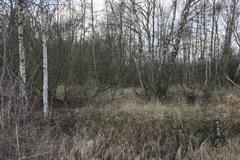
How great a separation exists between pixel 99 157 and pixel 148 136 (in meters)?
1.74

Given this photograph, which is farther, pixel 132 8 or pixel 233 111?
pixel 132 8

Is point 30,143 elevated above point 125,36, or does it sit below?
below

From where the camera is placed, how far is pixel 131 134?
25.2 feet

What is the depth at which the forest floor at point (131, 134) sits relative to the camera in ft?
15.6

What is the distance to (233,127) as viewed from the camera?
809 centimetres

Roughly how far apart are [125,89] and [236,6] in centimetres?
799

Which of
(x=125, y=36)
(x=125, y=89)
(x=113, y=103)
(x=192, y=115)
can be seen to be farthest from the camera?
(x=125, y=36)

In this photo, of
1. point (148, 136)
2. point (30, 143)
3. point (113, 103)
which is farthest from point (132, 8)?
point (30, 143)

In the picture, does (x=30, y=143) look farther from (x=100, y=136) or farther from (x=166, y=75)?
(x=166, y=75)

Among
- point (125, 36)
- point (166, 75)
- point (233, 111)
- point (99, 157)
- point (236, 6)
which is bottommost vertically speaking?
point (99, 157)

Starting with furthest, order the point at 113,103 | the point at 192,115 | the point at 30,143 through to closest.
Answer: the point at 113,103
the point at 192,115
the point at 30,143

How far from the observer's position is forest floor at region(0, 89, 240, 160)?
15.6ft

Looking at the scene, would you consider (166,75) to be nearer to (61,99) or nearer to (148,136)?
(61,99)

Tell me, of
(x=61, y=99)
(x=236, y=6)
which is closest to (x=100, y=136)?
(x=61, y=99)
